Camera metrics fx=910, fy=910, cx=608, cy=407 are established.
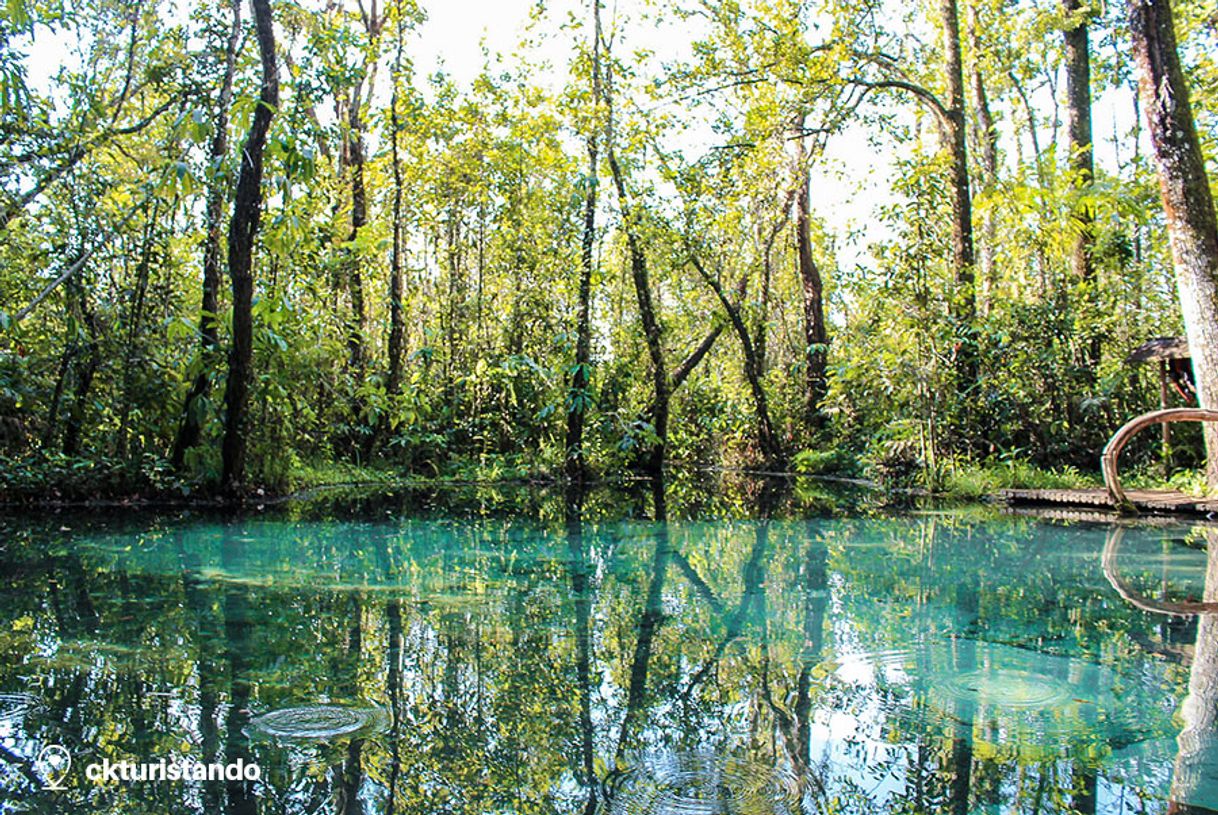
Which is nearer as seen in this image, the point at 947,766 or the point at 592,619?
the point at 947,766

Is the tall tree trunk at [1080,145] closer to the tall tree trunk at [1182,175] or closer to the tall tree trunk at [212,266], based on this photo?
the tall tree trunk at [1182,175]

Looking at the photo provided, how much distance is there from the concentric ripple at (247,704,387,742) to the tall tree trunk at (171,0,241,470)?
7.07m

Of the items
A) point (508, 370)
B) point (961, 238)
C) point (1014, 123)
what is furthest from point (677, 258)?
point (1014, 123)

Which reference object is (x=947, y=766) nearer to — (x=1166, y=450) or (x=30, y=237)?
(x=1166, y=450)

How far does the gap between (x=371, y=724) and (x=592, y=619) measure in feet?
5.69

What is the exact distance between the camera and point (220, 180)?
366 inches

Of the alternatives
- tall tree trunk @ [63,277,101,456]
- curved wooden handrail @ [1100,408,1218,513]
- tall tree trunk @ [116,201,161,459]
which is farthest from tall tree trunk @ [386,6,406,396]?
curved wooden handrail @ [1100,408,1218,513]

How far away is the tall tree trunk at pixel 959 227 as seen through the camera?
12.0 metres

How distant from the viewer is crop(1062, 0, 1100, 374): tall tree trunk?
11938mm

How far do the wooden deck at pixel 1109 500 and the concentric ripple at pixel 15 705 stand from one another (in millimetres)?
9130

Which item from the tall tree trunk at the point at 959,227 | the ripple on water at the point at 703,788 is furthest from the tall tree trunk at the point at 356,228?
the ripple on water at the point at 703,788

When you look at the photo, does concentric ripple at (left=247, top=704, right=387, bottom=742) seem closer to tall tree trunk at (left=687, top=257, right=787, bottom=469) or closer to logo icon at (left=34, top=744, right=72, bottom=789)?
logo icon at (left=34, top=744, right=72, bottom=789)

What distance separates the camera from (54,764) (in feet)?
8.52

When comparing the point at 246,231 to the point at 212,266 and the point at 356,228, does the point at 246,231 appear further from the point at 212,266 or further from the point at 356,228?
the point at 356,228
